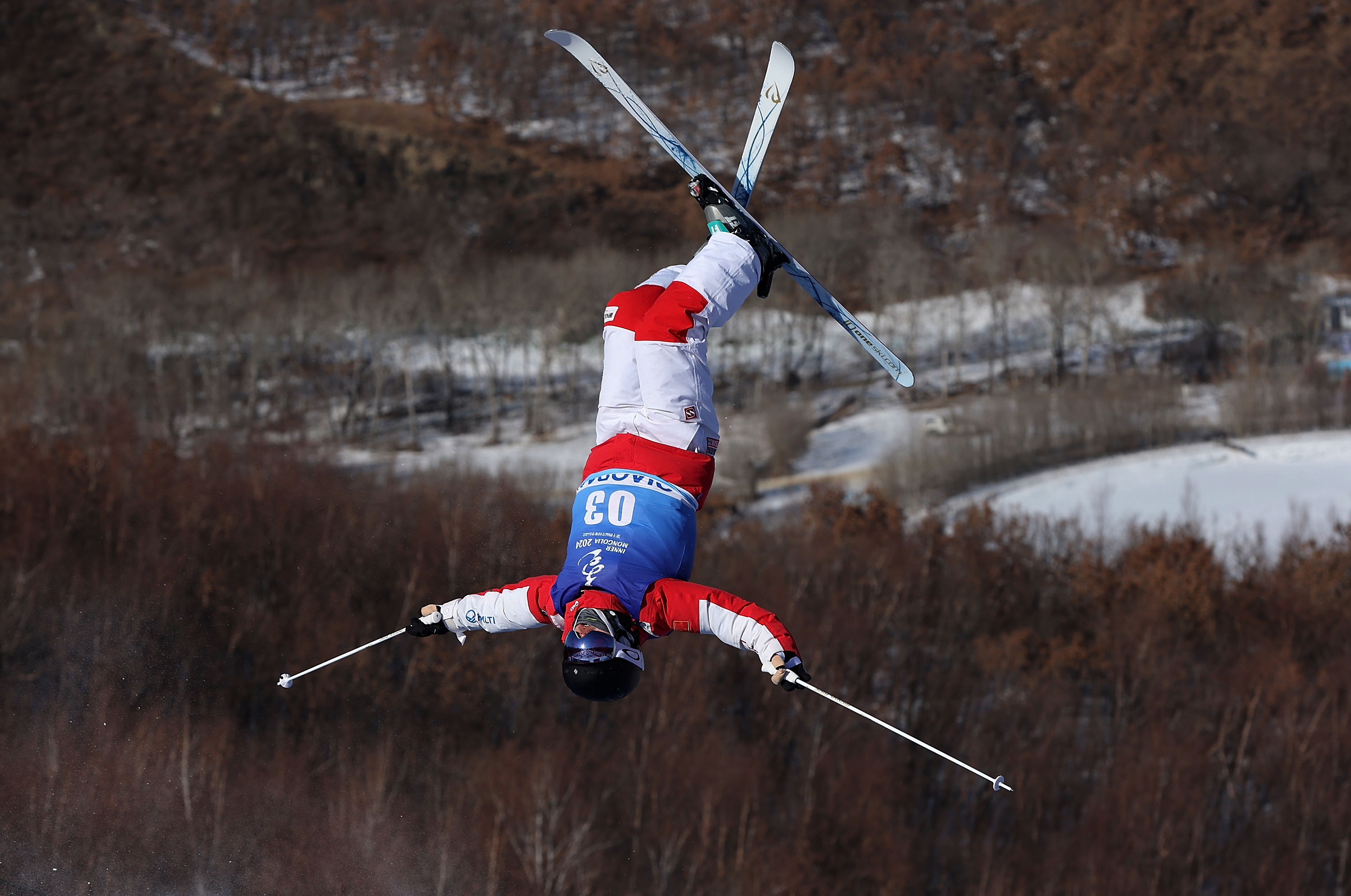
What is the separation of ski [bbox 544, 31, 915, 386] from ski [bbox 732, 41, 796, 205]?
0.31m

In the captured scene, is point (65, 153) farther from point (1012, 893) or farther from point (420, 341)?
point (1012, 893)

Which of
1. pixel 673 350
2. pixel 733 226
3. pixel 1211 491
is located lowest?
pixel 1211 491

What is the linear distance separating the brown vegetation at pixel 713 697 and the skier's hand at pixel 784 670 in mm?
31193

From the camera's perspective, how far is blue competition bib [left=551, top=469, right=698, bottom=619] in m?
8.09

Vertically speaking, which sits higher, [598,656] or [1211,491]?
[598,656]

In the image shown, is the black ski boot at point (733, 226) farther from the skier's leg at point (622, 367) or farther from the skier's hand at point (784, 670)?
the skier's hand at point (784, 670)

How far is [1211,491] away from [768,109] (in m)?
55.3

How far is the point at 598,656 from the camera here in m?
7.76

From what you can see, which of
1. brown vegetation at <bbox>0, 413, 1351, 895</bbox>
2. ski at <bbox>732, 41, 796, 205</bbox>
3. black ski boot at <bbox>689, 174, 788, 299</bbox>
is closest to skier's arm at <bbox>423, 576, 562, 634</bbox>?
black ski boot at <bbox>689, 174, 788, 299</bbox>

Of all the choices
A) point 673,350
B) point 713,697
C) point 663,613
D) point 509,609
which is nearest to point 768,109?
point 673,350

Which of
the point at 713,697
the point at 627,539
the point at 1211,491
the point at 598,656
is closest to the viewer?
the point at 598,656

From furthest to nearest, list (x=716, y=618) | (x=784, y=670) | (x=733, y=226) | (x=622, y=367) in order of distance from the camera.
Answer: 1. (x=733, y=226)
2. (x=622, y=367)
3. (x=716, y=618)
4. (x=784, y=670)

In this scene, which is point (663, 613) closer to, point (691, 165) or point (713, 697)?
point (691, 165)

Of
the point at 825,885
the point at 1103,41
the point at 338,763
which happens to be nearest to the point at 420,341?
the point at 338,763
